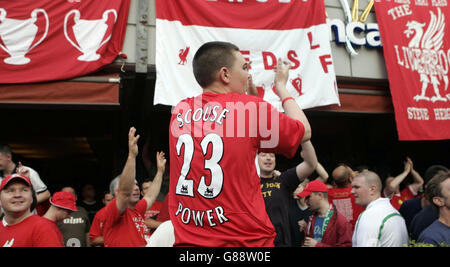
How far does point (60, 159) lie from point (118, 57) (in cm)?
847

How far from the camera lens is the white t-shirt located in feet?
14.5

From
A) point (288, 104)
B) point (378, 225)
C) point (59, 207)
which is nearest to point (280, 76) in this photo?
point (288, 104)

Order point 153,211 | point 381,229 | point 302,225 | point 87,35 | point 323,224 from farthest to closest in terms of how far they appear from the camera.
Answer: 1. point 153,211
2. point 87,35
3. point 302,225
4. point 323,224
5. point 381,229

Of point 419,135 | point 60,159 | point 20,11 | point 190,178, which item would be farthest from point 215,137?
point 60,159

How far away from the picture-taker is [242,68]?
8.38 feet

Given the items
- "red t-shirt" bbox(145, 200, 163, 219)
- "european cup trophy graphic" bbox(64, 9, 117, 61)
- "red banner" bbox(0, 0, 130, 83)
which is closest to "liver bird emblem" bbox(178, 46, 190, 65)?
"red banner" bbox(0, 0, 130, 83)

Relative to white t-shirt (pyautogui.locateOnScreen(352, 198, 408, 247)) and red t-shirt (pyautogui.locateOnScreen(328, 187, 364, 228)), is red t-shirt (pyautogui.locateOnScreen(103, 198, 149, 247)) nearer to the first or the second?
white t-shirt (pyautogui.locateOnScreen(352, 198, 408, 247))

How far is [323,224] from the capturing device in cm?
562

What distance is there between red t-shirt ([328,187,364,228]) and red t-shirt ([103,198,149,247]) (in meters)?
3.38

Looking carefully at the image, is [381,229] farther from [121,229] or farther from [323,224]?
[121,229]

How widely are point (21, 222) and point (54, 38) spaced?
3427 millimetres

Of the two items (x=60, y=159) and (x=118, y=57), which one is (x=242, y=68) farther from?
(x=60, y=159)

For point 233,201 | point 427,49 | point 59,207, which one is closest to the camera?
point 233,201

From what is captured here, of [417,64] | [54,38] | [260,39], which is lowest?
[417,64]
